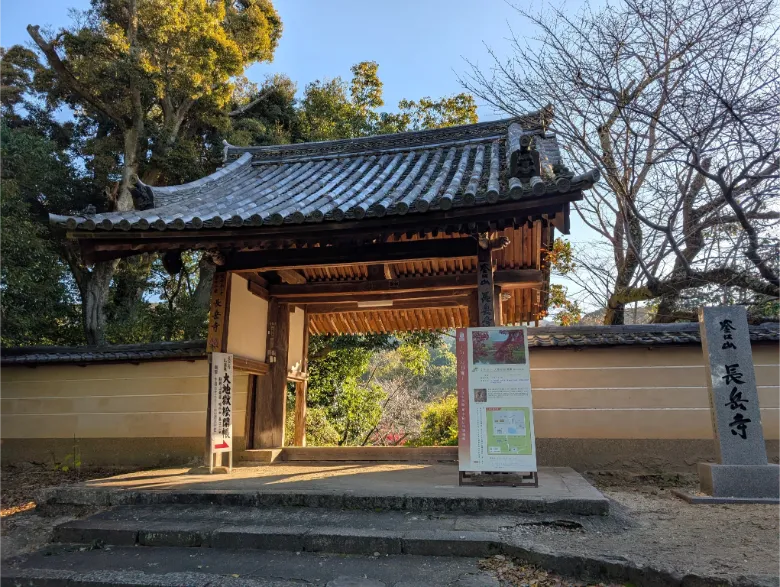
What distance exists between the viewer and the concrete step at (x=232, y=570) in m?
3.48

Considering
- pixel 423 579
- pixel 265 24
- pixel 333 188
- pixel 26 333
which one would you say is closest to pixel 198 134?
pixel 265 24

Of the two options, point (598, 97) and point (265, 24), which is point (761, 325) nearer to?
point (598, 97)

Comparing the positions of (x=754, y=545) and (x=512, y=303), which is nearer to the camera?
(x=754, y=545)

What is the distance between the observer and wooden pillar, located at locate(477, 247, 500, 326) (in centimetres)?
601

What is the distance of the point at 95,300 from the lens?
49.6ft

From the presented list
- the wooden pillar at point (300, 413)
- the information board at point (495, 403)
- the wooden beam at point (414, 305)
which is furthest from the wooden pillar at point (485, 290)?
the wooden pillar at point (300, 413)

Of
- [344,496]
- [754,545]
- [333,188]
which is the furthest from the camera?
→ [333,188]

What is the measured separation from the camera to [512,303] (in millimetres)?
9641

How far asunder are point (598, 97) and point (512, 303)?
441 cm

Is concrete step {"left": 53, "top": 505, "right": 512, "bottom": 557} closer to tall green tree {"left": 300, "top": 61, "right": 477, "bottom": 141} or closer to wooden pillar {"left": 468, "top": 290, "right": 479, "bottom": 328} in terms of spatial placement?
wooden pillar {"left": 468, "top": 290, "right": 479, "bottom": 328}

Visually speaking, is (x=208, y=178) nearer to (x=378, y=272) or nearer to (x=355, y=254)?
(x=378, y=272)

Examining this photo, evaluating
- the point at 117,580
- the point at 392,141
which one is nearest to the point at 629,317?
the point at 392,141

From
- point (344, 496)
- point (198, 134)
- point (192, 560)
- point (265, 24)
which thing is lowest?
point (192, 560)

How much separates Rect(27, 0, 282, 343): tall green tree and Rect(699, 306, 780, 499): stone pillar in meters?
15.7
